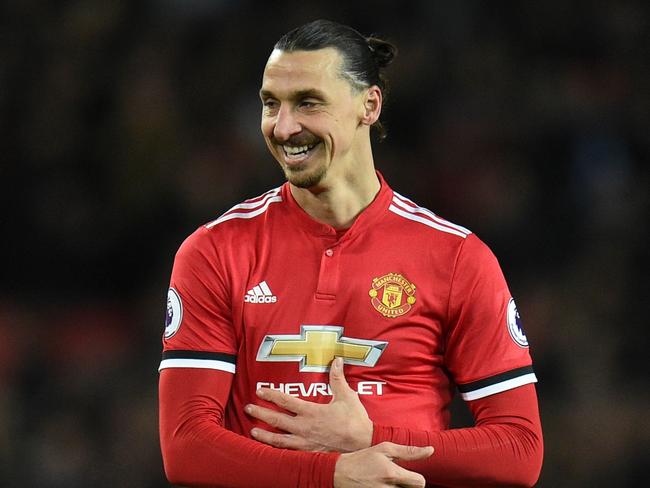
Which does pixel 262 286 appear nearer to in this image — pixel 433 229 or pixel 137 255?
pixel 433 229

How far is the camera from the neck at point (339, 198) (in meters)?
3.22

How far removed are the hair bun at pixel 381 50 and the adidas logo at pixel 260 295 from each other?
2.50 ft

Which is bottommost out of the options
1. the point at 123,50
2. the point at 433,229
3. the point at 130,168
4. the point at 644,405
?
the point at 644,405

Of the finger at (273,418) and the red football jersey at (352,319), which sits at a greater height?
the red football jersey at (352,319)

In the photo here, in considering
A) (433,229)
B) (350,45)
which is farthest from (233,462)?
(350,45)

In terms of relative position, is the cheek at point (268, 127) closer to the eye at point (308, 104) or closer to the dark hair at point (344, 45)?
the eye at point (308, 104)

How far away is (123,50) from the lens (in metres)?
7.34

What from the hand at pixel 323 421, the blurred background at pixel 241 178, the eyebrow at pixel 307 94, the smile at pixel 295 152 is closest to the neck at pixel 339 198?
the smile at pixel 295 152

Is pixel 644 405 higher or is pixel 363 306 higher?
pixel 363 306

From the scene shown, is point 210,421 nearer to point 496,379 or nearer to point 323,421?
point 323,421

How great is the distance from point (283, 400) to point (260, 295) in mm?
291

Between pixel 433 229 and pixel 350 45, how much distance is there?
551 millimetres

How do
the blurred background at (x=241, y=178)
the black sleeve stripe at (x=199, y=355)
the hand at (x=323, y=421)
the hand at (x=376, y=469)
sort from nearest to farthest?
1. the hand at (x=376, y=469)
2. the hand at (x=323, y=421)
3. the black sleeve stripe at (x=199, y=355)
4. the blurred background at (x=241, y=178)

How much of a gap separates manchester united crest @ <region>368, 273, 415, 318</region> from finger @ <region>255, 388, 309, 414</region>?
33 cm
